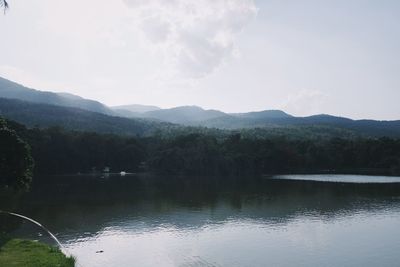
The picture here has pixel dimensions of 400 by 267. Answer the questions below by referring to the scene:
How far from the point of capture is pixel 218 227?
57438 millimetres

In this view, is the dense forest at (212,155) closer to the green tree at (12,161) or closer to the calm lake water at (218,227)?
the calm lake water at (218,227)

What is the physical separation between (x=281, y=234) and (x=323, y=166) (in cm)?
13519

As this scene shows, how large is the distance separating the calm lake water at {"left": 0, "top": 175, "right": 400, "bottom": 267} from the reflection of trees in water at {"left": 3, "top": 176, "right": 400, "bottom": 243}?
0.15 meters

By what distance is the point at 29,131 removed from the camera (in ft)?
484

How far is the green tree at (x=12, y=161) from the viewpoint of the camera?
5634 centimetres

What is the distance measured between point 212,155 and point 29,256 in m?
138

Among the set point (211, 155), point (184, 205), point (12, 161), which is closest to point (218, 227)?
point (184, 205)

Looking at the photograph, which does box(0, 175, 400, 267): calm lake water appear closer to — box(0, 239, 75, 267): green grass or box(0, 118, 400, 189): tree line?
box(0, 239, 75, 267): green grass

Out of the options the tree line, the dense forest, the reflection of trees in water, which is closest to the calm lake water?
the reflection of trees in water

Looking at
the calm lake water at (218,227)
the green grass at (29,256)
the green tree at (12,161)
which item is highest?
the green tree at (12,161)

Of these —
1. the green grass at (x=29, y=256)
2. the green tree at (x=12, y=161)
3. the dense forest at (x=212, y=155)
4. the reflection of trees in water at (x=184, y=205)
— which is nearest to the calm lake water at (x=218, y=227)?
the reflection of trees in water at (x=184, y=205)

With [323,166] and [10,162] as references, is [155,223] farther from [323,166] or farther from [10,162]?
[323,166]

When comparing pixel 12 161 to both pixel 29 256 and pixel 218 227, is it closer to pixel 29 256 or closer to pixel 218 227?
pixel 218 227

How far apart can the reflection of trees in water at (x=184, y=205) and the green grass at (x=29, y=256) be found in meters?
16.1
